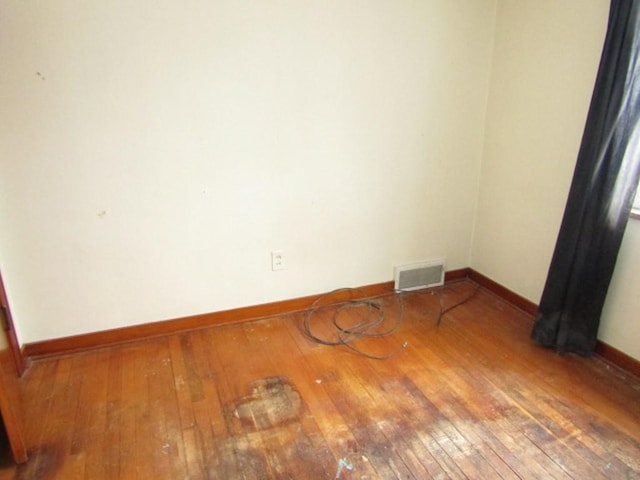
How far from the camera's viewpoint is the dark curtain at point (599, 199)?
1680 millimetres

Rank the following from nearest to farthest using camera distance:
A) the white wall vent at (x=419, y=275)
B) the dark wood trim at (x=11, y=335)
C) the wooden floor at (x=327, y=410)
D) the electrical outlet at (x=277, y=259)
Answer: the wooden floor at (x=327, y=410)
the dark wood trim at (x=11, y=335)
the electrical outlet at (x=277, y=259)
the white wall vent at (x=419, y=275)

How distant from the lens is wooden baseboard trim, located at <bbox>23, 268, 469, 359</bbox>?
2.04 meters

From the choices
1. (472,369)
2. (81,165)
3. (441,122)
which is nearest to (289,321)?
(472,369)

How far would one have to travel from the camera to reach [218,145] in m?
2.06

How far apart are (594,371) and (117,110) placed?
2.57m

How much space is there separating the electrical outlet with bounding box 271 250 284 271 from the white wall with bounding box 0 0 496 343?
4 cm

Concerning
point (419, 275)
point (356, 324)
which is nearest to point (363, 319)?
point (356, 324)

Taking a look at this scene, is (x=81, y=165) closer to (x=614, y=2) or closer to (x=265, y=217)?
(x=265, y=217)

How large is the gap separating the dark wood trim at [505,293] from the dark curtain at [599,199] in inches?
11.9

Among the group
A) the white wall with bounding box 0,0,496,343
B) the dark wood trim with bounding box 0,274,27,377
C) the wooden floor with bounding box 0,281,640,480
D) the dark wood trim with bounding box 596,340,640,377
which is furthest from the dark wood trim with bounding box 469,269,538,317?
the dark wood trim with bounding box 0,274,27,377

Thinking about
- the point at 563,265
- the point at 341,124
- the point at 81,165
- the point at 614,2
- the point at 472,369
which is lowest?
the point at 472,369

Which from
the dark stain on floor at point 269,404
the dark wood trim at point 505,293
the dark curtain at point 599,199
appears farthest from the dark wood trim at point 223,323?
the dark stain on floor at point 269,404

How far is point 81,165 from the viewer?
1.88m

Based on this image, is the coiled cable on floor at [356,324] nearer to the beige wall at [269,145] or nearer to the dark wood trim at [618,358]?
the beige wall at [269,145]
